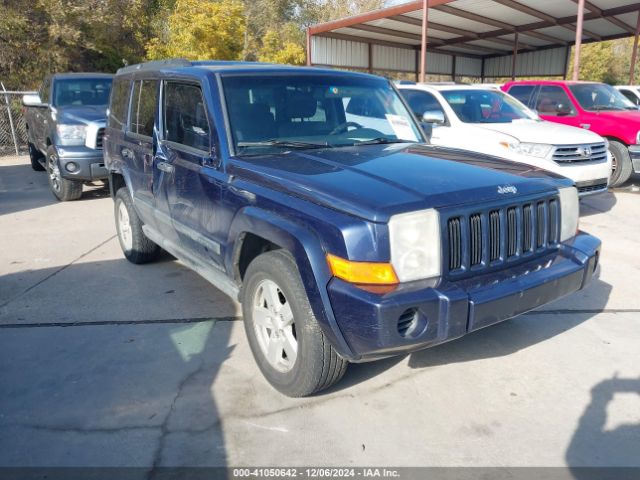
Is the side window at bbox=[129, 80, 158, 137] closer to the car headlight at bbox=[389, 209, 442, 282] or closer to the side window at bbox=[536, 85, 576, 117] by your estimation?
the car headlight at bbox=[389, 209, 442, 282]

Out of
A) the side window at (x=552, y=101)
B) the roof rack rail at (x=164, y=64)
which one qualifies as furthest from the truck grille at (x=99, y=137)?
the side window at (x=552, y=101)

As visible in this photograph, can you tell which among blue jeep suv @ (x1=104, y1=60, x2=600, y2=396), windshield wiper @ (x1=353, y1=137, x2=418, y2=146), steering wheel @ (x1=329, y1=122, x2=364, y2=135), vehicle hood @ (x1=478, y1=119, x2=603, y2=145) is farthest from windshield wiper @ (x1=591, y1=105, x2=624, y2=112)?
steering wheel @ (x1=329, y1=122, x2=364, y2=135)

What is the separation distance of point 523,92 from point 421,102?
3121 mm

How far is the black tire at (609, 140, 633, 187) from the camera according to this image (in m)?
9.03

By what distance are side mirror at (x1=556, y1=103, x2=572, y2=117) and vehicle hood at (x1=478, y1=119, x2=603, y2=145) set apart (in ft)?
5.50

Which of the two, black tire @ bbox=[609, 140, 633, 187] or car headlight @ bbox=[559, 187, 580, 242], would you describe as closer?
car headlight @ bbox=[559, 187, 580, 242]

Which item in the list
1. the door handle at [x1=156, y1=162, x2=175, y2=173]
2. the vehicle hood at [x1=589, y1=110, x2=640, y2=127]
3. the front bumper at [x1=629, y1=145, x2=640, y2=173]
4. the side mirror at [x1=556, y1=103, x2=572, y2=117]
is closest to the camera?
the door handle at [x1=156, y1=162, x2=175, y2=173]

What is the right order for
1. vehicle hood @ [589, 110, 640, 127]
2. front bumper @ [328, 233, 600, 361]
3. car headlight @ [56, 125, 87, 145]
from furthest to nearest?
vehicle hood @ [589, 110, 640, 127], car headlight @ [56, 125, 87, 145], front bumper @ [328, 233, 600, 361]

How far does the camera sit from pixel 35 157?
11.9m

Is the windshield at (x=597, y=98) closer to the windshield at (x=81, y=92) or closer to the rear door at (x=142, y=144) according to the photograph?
the rear door at (x=142, y=144)

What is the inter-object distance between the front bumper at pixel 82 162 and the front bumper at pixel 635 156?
8431 millimetres

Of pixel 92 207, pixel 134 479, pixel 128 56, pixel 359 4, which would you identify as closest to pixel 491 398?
pixel 134 479

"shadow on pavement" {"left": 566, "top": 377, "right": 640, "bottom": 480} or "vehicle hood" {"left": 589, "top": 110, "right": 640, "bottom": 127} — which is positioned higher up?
"vehicle hood" {"left": 589, "top": 110, "right": 640, "bottom": 127}

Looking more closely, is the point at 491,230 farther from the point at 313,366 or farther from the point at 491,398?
the point at 313,366
